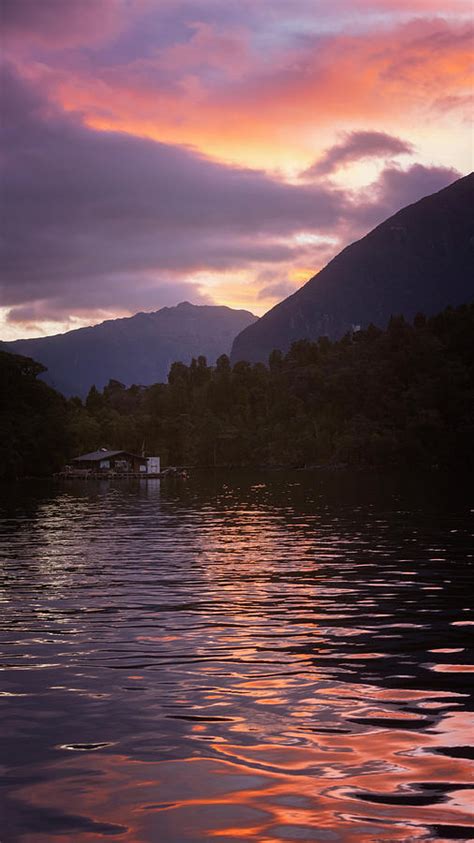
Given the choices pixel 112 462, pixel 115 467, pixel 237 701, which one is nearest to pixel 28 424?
pixel 115 467

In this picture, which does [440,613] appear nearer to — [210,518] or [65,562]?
[65,562]

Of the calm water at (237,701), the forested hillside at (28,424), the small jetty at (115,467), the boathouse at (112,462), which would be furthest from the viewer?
the boathouse at (112,462)

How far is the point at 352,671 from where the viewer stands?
14.9 m

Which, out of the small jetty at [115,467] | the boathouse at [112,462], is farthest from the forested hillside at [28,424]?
the boathouse at [112,462]

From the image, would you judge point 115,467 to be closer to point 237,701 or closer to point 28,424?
point 28,424

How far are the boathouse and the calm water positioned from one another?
518 feet

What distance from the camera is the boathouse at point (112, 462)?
188m

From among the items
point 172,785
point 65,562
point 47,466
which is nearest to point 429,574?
point 65,562

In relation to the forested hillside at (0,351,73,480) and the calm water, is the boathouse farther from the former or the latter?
the calm water

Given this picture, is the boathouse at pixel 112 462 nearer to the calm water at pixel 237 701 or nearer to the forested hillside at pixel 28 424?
the forested hillside at pixel 28 424

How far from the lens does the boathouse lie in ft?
616

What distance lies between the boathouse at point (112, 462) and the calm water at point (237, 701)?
15786 cm

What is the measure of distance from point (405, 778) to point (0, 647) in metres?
9.53

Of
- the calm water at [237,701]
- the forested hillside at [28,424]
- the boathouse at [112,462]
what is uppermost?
the forested hillside at [28,424]
